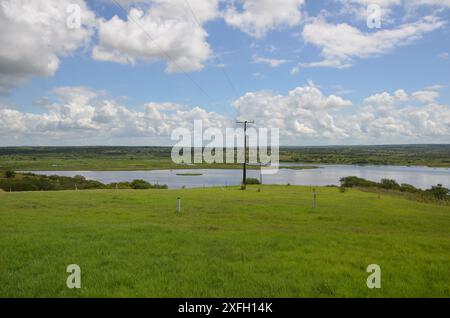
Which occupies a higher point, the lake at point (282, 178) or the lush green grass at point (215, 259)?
the lush green grass at point (215, 259)

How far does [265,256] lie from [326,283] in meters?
2.34

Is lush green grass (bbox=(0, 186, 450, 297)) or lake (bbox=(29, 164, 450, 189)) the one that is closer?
lush green grass (bbox=(0, 186, 450, 297))

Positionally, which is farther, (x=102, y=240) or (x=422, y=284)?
(x=102, y=240)

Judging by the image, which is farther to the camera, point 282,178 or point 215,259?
point 282,178

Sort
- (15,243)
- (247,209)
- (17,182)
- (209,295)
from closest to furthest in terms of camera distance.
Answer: (209,295) → (15,243) → (247,209) → (17,182)

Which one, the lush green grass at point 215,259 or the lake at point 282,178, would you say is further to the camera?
the lake at point 282,178

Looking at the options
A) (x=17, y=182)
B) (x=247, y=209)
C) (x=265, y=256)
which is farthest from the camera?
(x=17, y=182)

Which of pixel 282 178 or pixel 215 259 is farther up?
pixel 215 259

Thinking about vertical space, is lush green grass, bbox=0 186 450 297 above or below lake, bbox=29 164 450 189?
above
